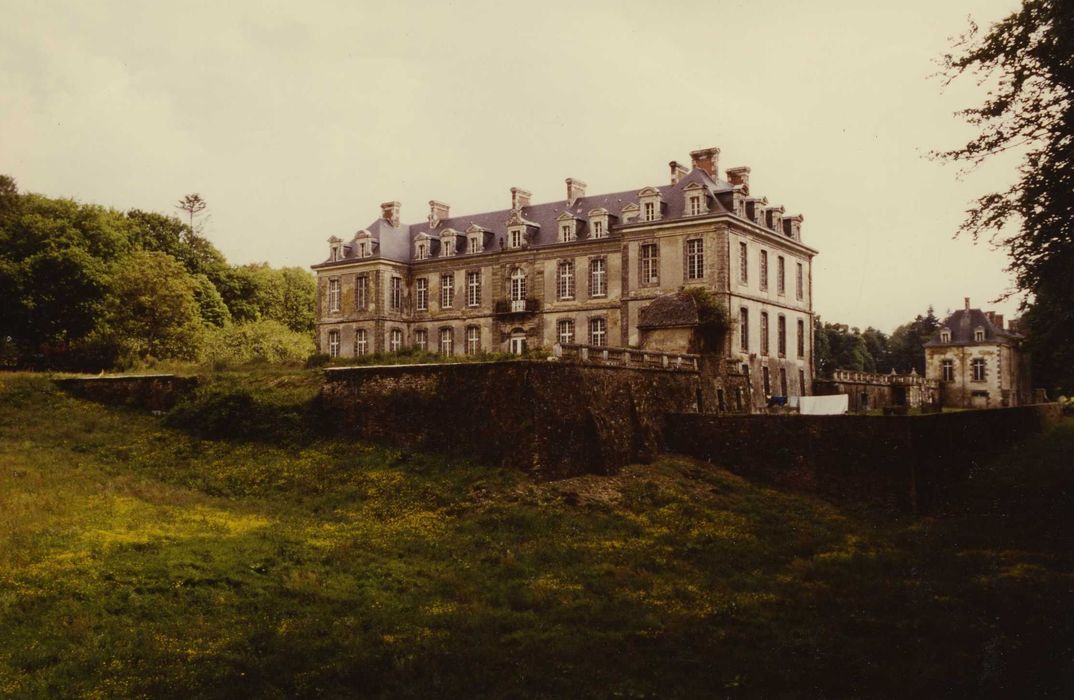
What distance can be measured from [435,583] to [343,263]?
34907 mm

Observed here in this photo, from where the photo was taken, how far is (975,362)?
55.7 metres

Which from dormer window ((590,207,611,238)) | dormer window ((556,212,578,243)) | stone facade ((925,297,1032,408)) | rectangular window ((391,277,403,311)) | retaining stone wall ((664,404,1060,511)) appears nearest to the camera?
retaining stone wall ((664,404,1060,511))

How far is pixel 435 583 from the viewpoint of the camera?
683 inches

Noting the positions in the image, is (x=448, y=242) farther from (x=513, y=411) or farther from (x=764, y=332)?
(x=513, y=411)

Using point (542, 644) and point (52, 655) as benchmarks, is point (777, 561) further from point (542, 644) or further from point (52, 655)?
point (52, 655)

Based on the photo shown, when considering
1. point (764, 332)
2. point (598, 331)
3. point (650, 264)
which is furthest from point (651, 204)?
point (764, 332)

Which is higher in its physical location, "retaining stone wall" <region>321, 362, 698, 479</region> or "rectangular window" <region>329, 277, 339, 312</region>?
"rectangular window" <region>329, 277, 339, 312</region>

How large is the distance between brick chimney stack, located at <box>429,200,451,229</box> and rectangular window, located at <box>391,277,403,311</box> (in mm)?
4142

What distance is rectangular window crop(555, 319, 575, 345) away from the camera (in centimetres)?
4331

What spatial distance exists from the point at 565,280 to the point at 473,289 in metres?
5.86

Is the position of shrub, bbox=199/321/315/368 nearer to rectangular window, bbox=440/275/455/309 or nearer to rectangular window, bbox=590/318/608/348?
rectangular window, bbox=440/275/455/309

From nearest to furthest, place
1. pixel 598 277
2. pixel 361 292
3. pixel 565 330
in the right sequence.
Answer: pixel 598 277, pixel 565 330, pixel 361 292

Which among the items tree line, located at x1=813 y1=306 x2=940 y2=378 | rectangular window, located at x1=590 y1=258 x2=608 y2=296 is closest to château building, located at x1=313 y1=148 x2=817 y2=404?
rectangular window, located at x1=590 y1=258 x2=608 y2=296

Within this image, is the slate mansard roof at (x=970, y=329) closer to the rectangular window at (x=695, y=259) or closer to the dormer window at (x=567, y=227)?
the rectangular window at (x=695, y=259)
